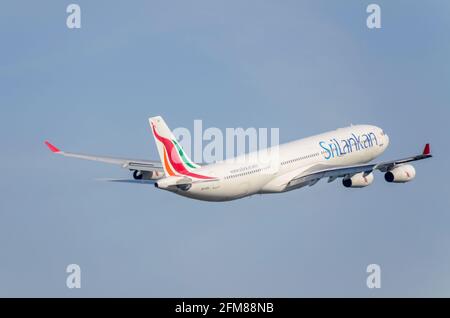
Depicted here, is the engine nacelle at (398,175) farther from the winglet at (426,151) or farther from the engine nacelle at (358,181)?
the winglet at (426,151)

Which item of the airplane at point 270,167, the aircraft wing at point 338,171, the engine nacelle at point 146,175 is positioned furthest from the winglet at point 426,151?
the engine nacelle at point 146,175

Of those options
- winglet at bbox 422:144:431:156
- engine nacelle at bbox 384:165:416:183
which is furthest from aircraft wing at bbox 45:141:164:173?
winglet at bbox 422:144:431:156

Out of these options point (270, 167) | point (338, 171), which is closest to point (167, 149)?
point (270, 167)

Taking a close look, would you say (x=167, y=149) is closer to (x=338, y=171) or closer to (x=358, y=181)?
(x=338, y=171)

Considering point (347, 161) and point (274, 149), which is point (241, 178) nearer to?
point (274, 149)

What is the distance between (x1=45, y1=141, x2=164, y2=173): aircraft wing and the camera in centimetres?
13088

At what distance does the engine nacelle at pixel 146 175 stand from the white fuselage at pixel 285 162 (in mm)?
7767

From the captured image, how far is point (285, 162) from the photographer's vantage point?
435ft

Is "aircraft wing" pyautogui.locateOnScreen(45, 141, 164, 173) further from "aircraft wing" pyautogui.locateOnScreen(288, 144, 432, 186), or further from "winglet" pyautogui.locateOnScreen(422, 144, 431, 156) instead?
"winglet" pyautogui.locateOnScreen(422, 144, 431, 156)

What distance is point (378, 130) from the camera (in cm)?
14875

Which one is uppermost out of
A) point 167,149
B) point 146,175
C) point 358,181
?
point 358,181

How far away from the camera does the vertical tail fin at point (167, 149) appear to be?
398 ft

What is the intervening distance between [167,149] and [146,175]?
1032 centimetres
